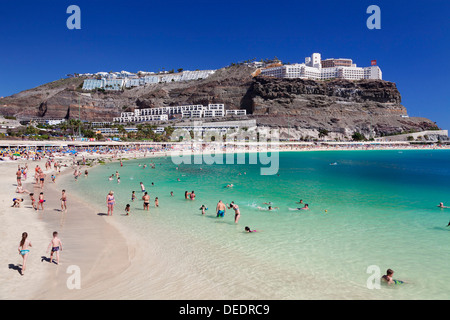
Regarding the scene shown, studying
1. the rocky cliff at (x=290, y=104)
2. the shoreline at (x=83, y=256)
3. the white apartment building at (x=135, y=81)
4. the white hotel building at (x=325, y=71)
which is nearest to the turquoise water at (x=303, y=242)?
the shoreline at (x=83, y=256)

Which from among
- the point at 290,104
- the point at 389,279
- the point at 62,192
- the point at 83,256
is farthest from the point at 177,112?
the point at 389,279

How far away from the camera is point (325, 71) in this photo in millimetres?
159250

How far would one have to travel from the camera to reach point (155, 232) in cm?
1260

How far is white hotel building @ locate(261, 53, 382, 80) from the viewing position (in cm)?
15125

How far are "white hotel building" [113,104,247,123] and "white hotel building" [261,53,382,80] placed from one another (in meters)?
40.5

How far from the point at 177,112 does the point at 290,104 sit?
54906mm

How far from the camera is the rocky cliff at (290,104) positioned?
12100cm

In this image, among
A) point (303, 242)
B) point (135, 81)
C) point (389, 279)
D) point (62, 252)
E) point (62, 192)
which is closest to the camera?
point (389, 279)

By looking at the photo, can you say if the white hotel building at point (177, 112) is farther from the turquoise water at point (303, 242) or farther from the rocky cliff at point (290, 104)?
the turquoise water at point (303, 242)

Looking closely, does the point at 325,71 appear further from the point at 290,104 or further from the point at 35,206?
the point at 35,206

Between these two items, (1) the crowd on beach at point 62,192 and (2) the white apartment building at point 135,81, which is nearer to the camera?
(1) the crowd on beach at point 62,192

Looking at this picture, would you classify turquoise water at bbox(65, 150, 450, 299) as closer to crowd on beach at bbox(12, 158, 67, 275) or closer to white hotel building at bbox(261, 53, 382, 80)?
crowd on beach at bbox(12, 158, 67, 275)

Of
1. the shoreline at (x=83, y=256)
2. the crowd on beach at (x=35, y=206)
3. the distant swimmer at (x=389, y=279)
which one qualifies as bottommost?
the distant swimmer at (x=389, y=279)

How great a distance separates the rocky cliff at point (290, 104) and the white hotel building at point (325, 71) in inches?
678
